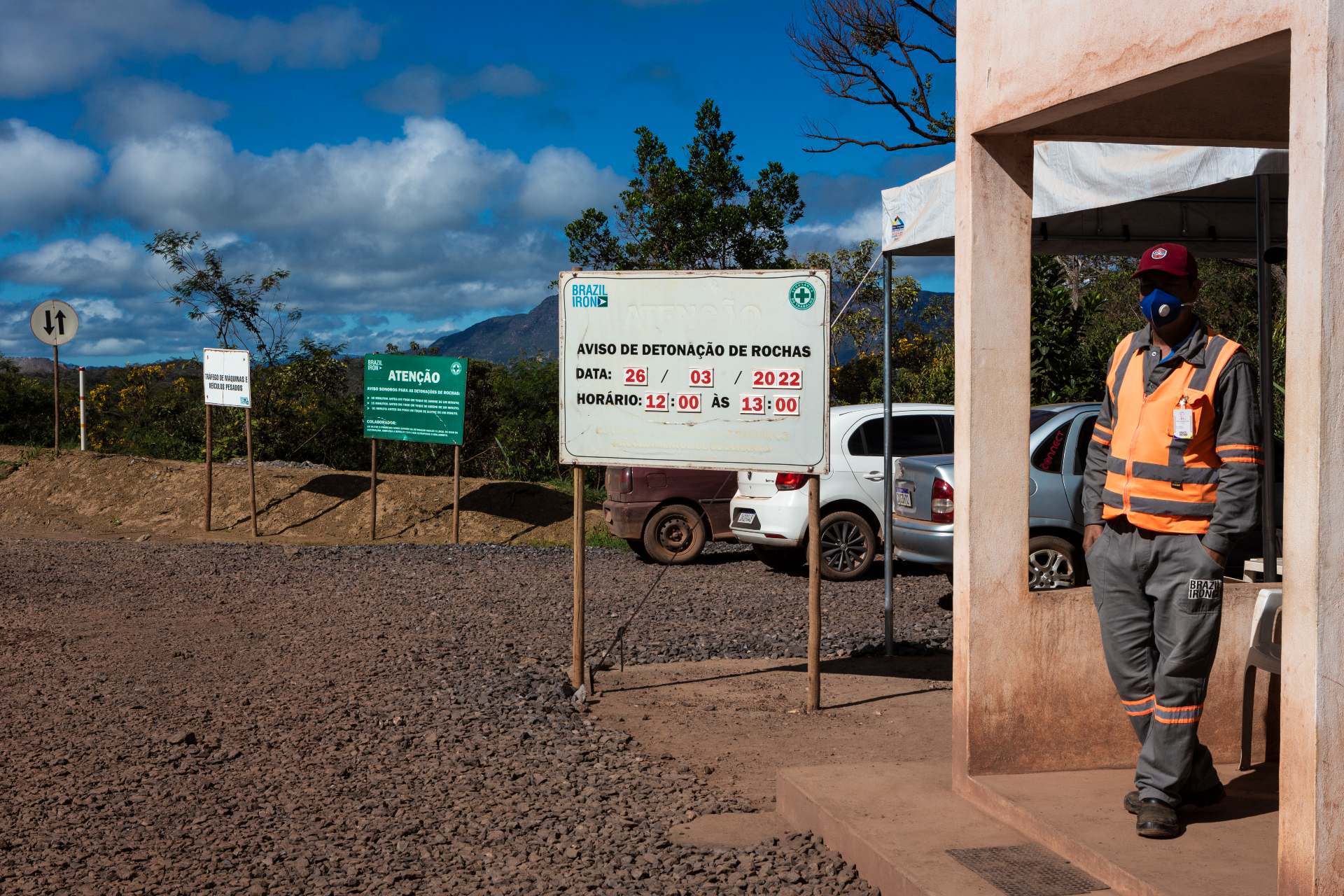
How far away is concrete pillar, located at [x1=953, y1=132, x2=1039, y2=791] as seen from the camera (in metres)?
4.40

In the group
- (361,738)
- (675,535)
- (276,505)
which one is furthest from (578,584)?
(276,505)

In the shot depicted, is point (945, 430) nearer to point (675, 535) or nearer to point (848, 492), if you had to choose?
point (848, 492)

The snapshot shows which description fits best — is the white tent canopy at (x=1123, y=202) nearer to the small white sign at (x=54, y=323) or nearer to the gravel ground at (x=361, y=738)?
the gravel ground at (x=361, y=738)

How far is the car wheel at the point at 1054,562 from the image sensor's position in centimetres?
964

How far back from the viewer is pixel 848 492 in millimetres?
11484

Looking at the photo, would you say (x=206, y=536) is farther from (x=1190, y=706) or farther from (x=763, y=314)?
(x=1190, y=706)

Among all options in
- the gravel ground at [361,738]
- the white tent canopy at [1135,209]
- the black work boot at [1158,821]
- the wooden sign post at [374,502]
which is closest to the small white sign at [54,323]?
the wooden sign post at [374,502]

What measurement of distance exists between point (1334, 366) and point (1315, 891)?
125cm

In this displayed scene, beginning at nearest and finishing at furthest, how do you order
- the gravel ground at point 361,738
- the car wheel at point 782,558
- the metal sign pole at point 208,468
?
the gravel ground at point 361,738 < the car wheel at point 782,558 < the metal sign pole at point 208,468

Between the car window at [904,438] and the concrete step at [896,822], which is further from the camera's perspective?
the car window at [904,438]

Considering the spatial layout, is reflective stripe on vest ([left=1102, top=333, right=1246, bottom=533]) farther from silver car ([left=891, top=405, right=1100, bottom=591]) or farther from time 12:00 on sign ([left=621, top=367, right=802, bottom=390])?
silver car ([left=891, top=405, right=1100, bottom=591])

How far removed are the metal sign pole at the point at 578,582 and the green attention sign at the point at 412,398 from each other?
27.8ft

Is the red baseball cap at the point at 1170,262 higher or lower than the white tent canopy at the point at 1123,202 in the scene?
lower

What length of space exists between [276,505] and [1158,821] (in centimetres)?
1562
